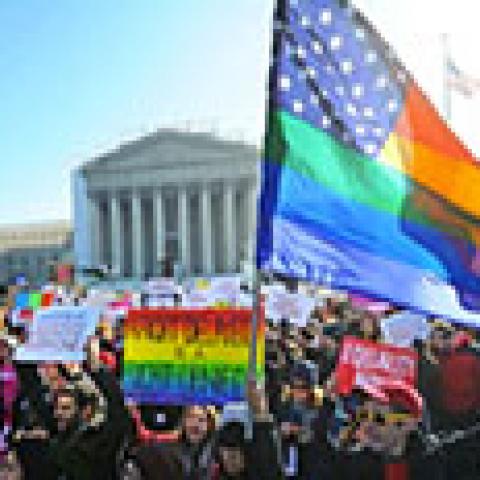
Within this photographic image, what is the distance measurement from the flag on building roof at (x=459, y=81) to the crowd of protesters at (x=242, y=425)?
14.2 metres

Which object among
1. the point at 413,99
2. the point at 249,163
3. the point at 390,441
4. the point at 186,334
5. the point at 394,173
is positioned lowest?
the point at 390,441

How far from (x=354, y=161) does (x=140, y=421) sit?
3070mm

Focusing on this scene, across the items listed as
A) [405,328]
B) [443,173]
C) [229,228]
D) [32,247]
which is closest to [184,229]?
[229,228]

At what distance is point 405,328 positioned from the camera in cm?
970

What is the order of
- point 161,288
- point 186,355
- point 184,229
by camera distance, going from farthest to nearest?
1. point 184,229
2. point 161,288
3. point 186,355

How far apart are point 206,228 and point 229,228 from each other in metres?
1.70

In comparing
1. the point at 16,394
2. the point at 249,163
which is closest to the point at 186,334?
the point at 16,394

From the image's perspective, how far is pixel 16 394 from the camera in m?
8.43

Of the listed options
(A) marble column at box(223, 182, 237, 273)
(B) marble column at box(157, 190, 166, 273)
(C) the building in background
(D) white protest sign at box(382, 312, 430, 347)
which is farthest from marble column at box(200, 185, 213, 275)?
(D) white protest sign at box(382, 312, 430, 347)

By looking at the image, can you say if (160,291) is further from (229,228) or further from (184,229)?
(184,229)

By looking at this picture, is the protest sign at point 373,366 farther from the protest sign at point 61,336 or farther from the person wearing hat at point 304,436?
the protest sign at point 61,336

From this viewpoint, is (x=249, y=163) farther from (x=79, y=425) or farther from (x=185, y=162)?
(x=79, y=425)

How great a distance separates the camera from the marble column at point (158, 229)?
81375 millimetres

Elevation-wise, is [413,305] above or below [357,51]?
below
